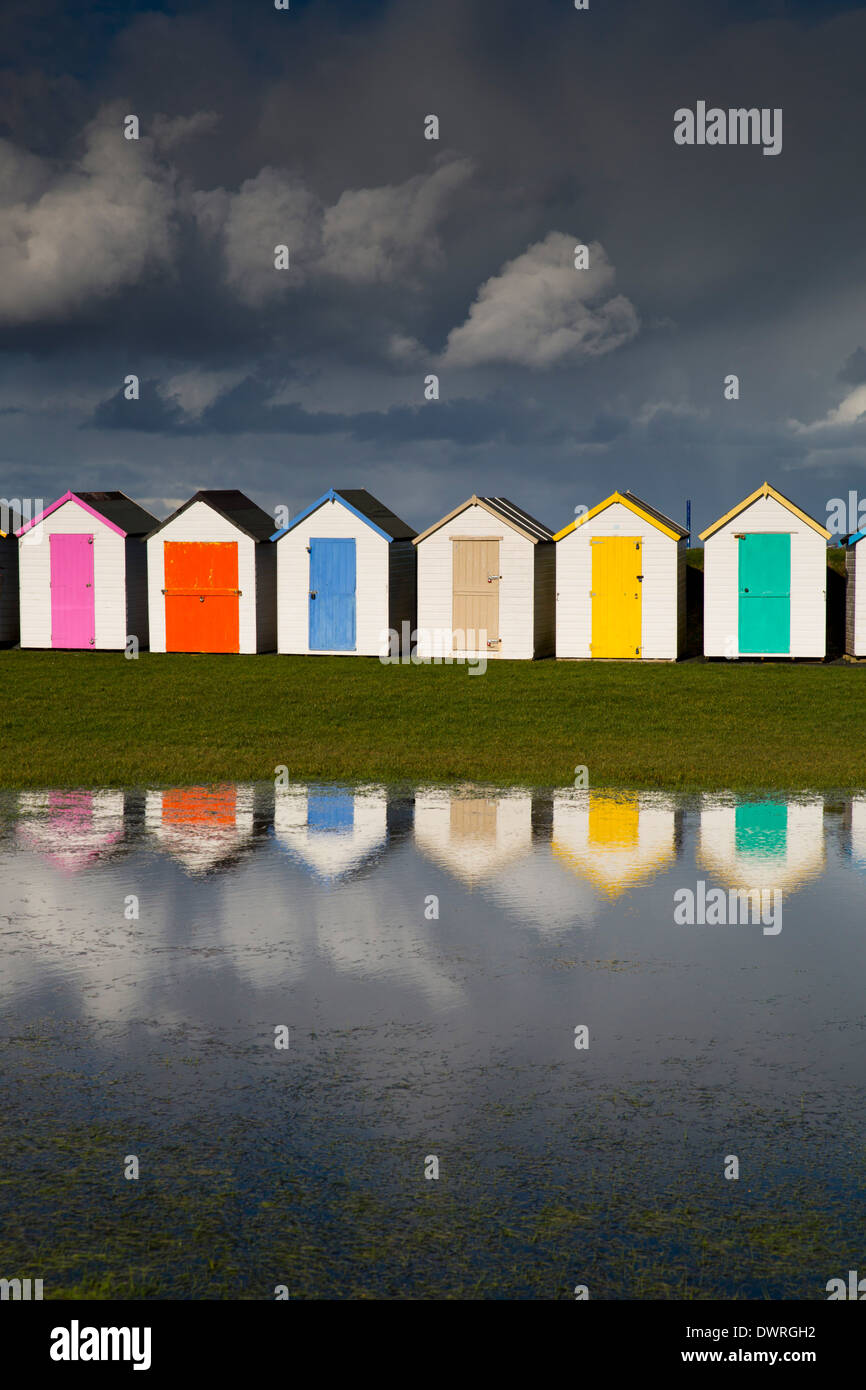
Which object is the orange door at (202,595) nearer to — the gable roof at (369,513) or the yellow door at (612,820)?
the gable roof at (369,513)

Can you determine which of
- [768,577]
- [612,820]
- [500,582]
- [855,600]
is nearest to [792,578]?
[768,577]

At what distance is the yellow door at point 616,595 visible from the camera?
3247 centimetres

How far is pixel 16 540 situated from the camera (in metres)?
37.3

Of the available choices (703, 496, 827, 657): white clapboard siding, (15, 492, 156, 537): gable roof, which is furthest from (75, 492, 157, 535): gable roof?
(703, 496, 827, 657): white clapboard siding

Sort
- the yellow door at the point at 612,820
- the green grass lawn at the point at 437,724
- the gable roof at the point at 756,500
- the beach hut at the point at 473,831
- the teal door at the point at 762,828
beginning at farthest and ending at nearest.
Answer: the gable roof at the point at 756,500 < the green grass lawn at the point at 437,724 < the yellow door at the point at 612,820 < the teal door at the point at 762,828 < the beach hut at the point at 473,831

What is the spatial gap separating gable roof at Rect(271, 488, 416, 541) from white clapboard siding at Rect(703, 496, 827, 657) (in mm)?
7307

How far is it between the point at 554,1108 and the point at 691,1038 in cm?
125

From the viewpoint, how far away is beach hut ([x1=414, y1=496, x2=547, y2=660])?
32.9 metres

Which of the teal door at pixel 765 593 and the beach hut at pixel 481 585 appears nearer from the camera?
the teal door at pixel 765 593

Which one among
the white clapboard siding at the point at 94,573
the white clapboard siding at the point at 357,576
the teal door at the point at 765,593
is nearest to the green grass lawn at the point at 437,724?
the teal door at the point at 765,593

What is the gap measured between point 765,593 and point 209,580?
12.8 meters

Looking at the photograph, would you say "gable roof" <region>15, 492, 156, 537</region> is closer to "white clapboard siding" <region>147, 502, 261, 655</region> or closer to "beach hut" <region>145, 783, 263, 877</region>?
"white clapboard siding" <region>147, 502, 261, 655</region>

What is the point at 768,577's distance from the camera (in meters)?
32.1

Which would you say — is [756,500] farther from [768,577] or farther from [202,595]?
[202,595]
